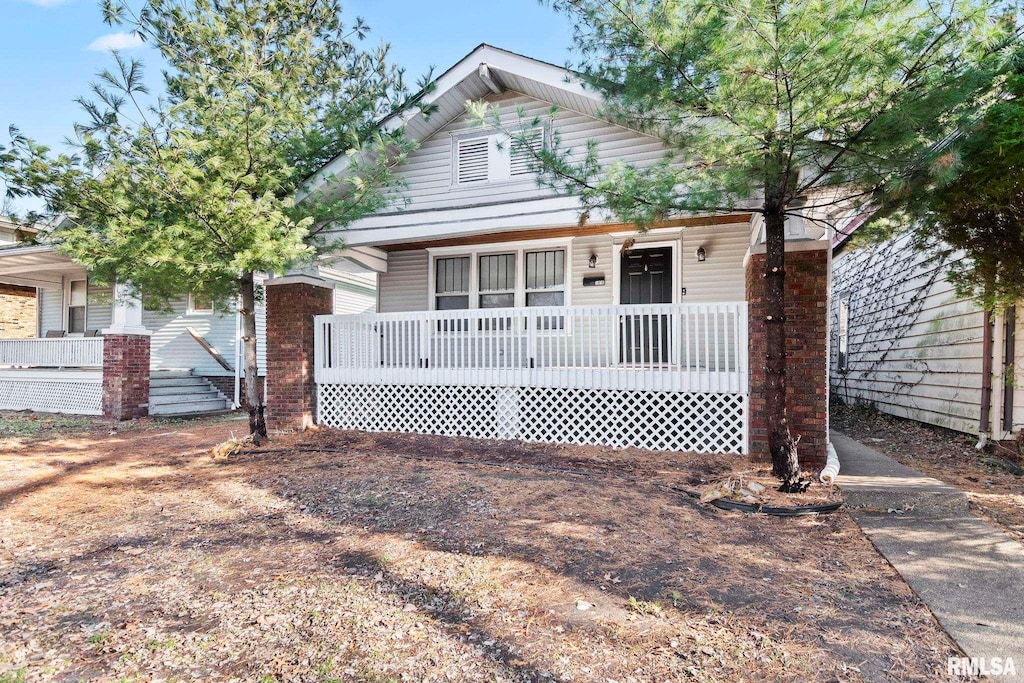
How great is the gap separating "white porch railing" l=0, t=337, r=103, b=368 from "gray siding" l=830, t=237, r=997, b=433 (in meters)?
15.5

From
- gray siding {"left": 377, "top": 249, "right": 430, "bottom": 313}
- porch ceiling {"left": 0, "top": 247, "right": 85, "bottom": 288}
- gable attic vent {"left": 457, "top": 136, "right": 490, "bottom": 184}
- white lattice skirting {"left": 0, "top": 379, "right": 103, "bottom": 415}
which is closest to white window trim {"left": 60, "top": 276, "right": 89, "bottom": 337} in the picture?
porch ceiling {"left": 0, "top": 247, "right": 85, "bottom": 288}

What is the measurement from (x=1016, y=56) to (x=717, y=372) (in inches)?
152

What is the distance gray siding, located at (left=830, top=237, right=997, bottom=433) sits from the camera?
7.72 m

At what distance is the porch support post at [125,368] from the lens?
11.0 meters

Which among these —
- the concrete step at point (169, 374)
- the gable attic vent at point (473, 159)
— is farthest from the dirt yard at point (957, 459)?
the concrete step at point (169, 374)

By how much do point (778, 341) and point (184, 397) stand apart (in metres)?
12.5

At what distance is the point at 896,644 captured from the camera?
2.55 m

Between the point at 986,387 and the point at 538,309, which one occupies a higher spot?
the point at 538,309

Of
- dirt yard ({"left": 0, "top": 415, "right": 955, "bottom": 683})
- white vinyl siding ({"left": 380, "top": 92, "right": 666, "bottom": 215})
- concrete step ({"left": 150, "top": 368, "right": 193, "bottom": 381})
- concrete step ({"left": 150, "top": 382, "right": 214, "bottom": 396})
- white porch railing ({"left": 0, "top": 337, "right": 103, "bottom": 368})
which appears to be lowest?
dirt yard ({"left": 0, "top": 415, "right": 955, "bottom": 683})

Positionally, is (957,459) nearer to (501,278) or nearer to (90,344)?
(501,278)

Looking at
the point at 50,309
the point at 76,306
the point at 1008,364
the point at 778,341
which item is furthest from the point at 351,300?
the point at 1008,364

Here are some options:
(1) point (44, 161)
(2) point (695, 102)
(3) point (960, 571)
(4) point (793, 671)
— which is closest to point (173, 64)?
(1) point (44, 161)

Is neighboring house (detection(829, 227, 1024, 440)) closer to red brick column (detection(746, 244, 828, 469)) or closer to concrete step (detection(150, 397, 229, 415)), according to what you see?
red brick column (detection(746, 244, 828, 469))

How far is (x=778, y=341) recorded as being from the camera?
5172mm
